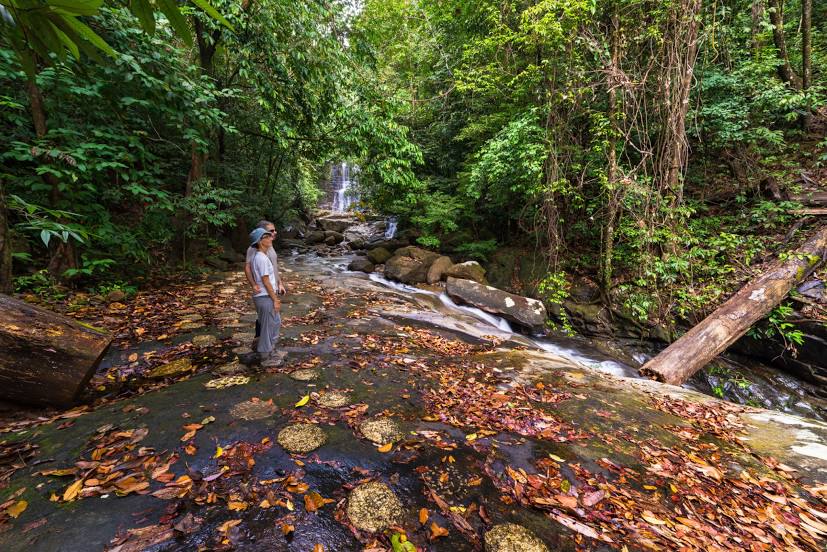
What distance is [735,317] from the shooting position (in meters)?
5.62

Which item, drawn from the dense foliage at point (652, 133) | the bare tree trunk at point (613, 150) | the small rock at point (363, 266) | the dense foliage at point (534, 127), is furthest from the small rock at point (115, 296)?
the bare tree trunk at point (613, 150)

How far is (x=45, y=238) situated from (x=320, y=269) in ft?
33.9

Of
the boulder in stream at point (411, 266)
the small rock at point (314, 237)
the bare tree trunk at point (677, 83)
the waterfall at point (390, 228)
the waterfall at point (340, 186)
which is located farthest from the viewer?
the waterfall at point (340, 186)

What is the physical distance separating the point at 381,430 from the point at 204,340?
3104 mm

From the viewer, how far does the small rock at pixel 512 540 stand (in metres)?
1.79

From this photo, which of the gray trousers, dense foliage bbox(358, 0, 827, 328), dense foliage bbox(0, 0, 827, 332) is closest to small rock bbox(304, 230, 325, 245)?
dense foliage bbox(0, 0, 827, 332)

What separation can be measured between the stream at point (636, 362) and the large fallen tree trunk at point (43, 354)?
4745 mm

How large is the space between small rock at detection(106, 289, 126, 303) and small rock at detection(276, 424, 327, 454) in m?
4.79

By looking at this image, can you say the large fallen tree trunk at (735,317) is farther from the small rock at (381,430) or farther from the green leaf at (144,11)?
the green leaf at (144,11)

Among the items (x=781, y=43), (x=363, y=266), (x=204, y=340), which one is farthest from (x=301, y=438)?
(x=781, y=43)

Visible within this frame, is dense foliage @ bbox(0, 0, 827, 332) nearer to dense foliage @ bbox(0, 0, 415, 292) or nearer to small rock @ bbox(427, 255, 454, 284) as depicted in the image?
dense foliage @ bbox(0, 0, 415, 292)

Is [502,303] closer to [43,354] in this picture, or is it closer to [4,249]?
[43,354]

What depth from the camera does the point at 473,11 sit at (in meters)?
9.85

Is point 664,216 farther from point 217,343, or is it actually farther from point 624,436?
point 217,343
